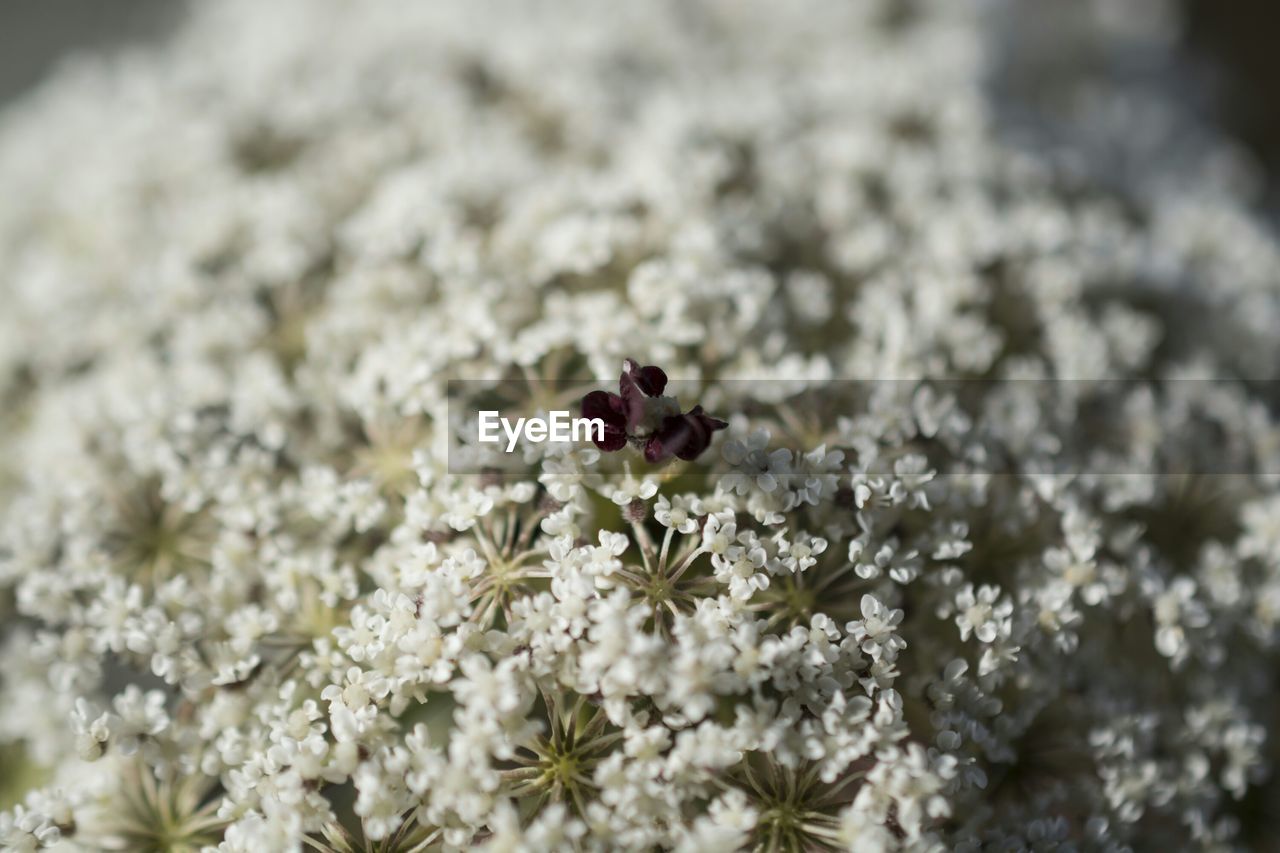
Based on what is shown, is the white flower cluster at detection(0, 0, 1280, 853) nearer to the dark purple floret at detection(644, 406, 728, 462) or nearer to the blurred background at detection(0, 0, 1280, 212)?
the dark purple floret at detection(644, 406, 728, 462)

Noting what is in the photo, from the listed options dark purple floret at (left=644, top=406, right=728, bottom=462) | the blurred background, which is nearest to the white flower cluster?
dark purple floret at (left=644, top=406, right=728, bottom=462)

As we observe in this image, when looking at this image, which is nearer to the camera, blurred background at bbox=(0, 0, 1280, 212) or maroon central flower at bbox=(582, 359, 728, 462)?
maroon central flower at bbox=(582, 359, 728, 462)

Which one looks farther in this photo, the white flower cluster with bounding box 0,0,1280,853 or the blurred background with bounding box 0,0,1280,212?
the blurred background with bounding box 0,0,1280,212

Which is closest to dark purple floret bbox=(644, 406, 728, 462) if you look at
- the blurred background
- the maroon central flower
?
the maroon central flower

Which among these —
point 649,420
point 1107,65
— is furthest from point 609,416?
point 1107,65

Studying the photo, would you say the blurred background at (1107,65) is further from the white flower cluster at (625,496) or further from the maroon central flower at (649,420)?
the maroon central flower at (649,420)

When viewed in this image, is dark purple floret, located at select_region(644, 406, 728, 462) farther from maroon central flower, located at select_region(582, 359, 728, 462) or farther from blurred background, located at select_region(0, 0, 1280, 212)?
blurred background, located at select_region(0, 0, 1280, 212)

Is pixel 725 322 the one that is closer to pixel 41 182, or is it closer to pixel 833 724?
pixel 833 724
